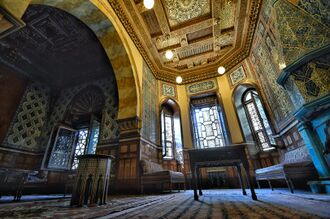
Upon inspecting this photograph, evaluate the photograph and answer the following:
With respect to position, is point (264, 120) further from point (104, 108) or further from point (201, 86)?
point (104, 108)

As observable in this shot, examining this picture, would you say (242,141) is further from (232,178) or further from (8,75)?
(8,75)

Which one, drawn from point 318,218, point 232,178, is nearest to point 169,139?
point 232,178

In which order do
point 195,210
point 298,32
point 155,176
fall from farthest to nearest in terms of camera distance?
1. point 155,176
2. point 298,32
3. point 195,210

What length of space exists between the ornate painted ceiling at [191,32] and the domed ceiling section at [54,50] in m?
1.94

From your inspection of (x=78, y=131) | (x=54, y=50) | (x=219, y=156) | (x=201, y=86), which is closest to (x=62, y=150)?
(x=78, y=131)

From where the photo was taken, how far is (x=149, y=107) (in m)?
6.62

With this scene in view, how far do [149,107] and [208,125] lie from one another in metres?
3.39

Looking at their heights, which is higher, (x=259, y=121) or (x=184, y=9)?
(x=184, y=9)

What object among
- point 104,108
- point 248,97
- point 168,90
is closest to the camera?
point 104,108

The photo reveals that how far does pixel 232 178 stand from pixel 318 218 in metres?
5.82

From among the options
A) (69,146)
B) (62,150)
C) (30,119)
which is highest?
(30,119)

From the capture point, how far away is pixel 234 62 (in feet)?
25.1

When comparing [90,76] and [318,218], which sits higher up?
[90,76]

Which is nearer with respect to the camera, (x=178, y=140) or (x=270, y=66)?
(x=270, y=66)
